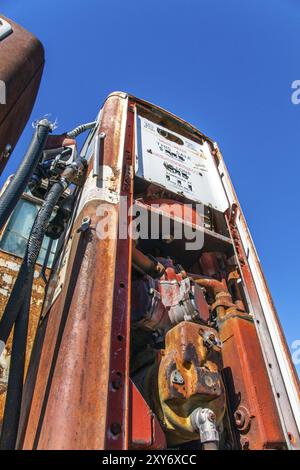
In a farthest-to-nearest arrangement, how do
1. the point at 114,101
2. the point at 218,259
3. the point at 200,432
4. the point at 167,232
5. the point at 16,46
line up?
the point at 114,101 → the point at 218,259 → the point at 167,232 → the point at 16,46 → the point at 200,432

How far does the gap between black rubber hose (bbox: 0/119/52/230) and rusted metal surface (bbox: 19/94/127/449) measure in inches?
18.5

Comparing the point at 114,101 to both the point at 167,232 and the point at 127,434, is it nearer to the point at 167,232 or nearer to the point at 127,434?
the point at 167,232

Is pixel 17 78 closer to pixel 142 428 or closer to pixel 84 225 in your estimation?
pixel 84 225

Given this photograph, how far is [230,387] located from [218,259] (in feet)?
4.13

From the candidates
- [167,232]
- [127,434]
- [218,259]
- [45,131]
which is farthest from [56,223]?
[127,434]

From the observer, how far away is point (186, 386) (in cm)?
200

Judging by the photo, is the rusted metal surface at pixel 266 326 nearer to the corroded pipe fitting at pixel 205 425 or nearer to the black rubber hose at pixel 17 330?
the corroded pipe fitting at pixel 205 425

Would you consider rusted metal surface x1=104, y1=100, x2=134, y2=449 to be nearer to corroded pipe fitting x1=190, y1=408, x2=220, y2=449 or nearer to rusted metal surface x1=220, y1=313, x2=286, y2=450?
corroded pipe fitting x1=190, y1=408, x2=220, y2=449

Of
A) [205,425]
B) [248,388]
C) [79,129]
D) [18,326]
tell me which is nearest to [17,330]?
[18,326]

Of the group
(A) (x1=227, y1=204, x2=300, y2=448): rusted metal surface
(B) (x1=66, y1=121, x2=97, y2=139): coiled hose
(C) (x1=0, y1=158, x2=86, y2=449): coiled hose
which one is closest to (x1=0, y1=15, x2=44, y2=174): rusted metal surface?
(B) (x1=66, y1=121, x2=97, y2=139): coiled hose

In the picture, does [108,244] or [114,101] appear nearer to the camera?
[108,244]

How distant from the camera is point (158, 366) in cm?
217

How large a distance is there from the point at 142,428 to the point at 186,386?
17.2 inches

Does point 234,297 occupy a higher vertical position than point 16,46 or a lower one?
lower
